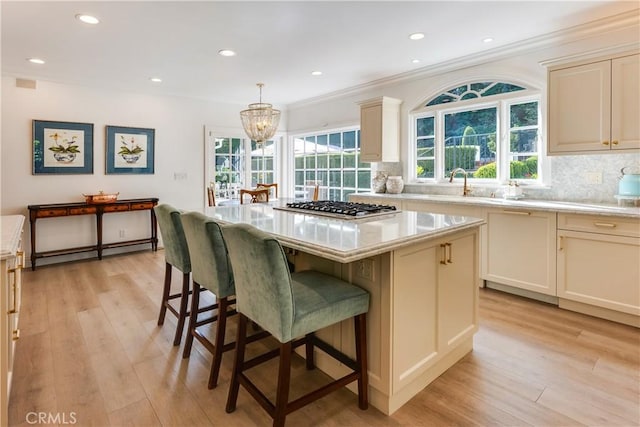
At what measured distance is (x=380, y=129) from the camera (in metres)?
4.73

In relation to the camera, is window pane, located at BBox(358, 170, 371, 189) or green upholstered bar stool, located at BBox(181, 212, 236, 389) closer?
green upholstered bar stool, located at BBox(181, 212, 236, 389)

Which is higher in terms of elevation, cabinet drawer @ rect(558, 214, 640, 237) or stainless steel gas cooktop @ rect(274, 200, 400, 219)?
stainless steel gas cooktop @ rect(274, 200, 400, 219)

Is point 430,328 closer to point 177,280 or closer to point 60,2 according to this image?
point 177,280

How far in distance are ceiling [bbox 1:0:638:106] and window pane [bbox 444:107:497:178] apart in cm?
72

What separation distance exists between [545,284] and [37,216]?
569cm

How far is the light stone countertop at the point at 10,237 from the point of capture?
1516mm

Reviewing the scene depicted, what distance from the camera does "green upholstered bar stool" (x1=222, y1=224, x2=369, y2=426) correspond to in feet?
4.94

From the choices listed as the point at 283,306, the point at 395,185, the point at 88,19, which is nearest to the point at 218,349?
the point at 283,306

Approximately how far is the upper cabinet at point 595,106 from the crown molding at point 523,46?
0.46m

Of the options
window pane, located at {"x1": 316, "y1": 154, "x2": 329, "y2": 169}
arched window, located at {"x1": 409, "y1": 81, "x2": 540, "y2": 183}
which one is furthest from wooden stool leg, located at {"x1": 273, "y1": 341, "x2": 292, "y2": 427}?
window pane, located at {"x1": 316, "y1": 154, "x2": 329, "y2": 169}

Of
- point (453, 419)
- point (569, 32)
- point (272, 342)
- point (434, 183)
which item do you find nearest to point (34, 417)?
point (272, 342)

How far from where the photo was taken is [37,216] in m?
4.41

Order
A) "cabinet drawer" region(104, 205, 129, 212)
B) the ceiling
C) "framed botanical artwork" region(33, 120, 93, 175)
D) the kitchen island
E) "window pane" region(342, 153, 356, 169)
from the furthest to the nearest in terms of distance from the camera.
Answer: "window pane" region(342, 153, 356, 169)
"cabinet drawer" region(104, 205, 129, 212)
"framed botanical artwork" region(33, 120, 93, 175)
the ceiling
the kitchen island

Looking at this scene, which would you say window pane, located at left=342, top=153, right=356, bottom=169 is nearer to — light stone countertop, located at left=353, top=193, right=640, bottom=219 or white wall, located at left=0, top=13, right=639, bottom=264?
white wall, located at left=0, top=13, right=639, bottom=264
